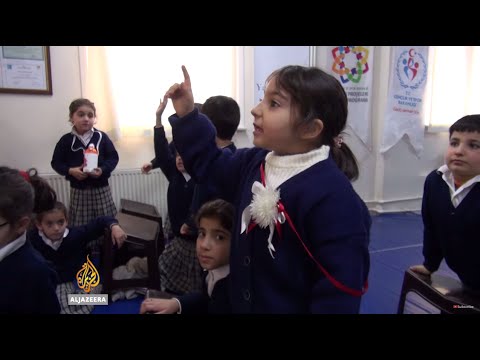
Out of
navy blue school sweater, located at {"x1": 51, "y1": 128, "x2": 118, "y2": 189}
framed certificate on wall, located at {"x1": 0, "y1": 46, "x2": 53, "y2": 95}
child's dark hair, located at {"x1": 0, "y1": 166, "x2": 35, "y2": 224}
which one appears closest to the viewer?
child's dark hair, located at {"x1": 0, "y1": 166, "x2": 35, "y2": 224}

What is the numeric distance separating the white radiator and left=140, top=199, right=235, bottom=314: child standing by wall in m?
2.00

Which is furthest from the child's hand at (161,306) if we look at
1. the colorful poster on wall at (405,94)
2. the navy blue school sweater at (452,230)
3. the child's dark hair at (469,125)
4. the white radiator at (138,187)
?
the colorful poster on wall at (405,94)

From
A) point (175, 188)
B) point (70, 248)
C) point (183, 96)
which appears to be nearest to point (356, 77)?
point (175, 188)

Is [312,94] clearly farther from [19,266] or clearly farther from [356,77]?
[356,77]

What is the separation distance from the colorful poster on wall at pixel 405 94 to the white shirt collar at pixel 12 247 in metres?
3.39

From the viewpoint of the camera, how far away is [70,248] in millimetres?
1703

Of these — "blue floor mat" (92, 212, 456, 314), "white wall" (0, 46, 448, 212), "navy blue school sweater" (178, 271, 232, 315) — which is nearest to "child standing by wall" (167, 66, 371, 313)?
"navy blue school sweater" (178, 271, 232, 315)

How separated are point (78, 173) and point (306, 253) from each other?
1.97m

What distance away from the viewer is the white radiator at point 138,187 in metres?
2.82

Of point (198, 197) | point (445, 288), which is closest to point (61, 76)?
point (198, 197)

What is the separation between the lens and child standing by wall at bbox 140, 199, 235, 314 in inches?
34.4

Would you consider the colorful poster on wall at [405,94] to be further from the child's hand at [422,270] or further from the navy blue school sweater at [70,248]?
the navy blue school sweater at [70,248]

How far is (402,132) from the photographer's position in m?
3.66

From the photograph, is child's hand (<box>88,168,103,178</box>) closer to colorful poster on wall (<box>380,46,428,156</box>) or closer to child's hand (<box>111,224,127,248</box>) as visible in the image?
child's hand (<box>111,224,127,248</box>)
